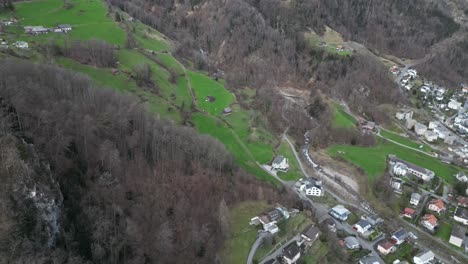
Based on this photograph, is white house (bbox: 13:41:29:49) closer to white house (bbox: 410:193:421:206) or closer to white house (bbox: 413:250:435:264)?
white house (bbox: 410:193:421:206)

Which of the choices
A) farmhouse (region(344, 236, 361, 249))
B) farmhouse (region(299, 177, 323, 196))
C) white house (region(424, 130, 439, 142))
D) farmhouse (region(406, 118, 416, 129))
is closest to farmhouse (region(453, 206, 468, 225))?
farmhouse (region(344, 236, 361, 249))

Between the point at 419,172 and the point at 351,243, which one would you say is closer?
the point at 351,243

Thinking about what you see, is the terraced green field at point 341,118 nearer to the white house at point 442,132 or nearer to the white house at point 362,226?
the white house at point 442,132

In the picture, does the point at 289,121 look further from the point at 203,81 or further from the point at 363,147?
the point at 203,81

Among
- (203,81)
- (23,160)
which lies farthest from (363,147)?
(23,160)

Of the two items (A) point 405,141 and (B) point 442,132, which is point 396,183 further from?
(B) point 442,132

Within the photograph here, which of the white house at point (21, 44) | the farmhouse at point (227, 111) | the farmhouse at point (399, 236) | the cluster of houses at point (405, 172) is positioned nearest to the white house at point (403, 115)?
the cluster of houses at point (405, 172)

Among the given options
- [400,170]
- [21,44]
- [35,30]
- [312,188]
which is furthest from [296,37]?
[21,44]

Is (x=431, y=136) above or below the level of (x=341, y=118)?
above
